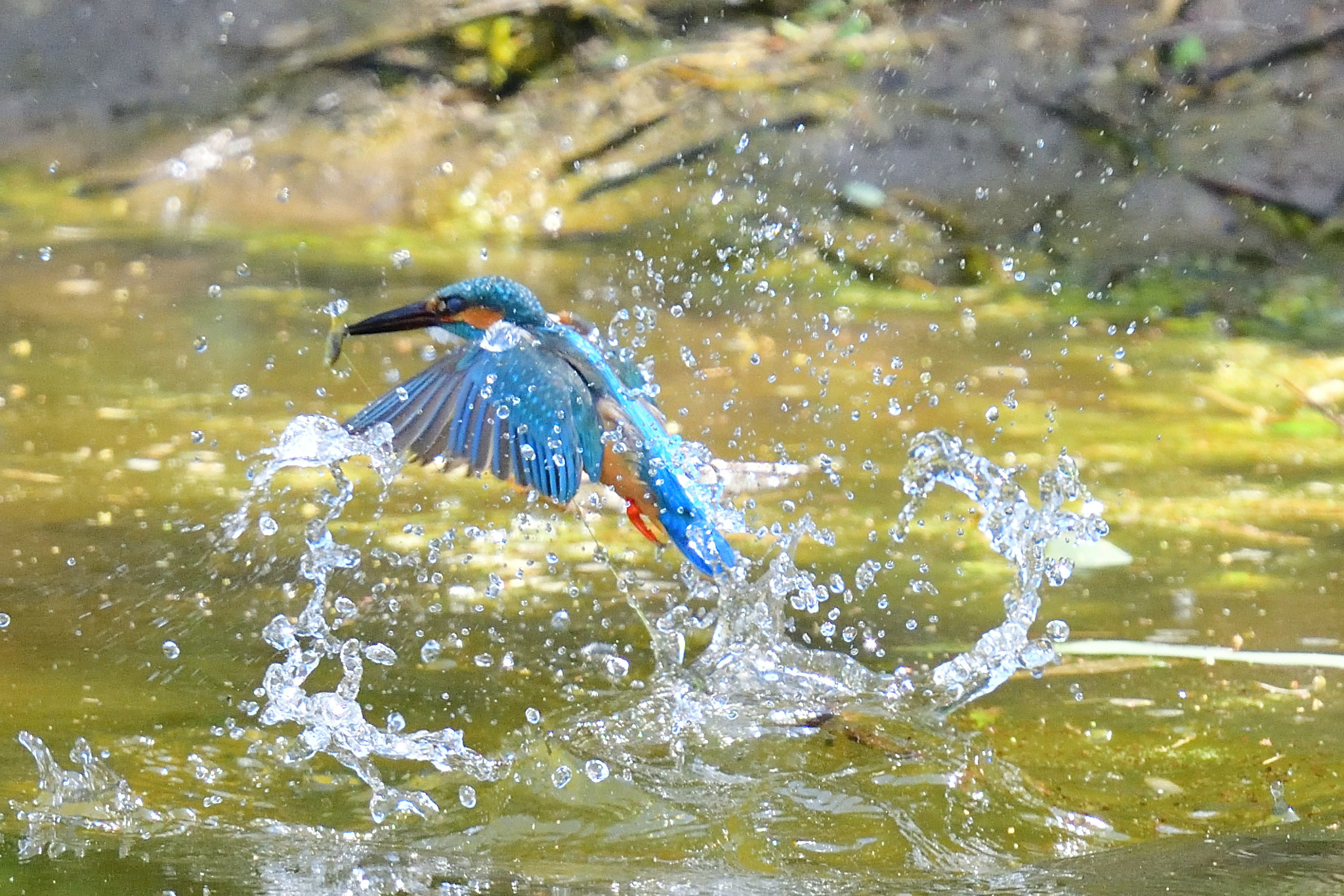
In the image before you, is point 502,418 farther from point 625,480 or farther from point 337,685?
point 337,685

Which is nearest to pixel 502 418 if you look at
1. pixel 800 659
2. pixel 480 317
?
pixel 480 317

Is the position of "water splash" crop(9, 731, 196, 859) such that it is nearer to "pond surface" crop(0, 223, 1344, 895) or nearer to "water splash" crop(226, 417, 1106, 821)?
"pond surface" crop(0, 223, 1344, 895)

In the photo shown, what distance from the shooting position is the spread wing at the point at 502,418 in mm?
2893

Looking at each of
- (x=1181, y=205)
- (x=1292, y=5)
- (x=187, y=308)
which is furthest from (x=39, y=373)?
(x=1292, y=5)

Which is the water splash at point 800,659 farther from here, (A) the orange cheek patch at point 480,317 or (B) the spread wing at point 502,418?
(A) the orange cheek patch at point 480,317

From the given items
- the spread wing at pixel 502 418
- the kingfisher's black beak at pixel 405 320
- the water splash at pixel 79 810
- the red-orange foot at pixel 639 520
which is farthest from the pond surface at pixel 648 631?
the kingfisher's black beak at pixel 405 320

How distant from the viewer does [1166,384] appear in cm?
532

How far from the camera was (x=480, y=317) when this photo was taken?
324cm

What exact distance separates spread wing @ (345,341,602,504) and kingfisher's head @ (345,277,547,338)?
0.49 feet

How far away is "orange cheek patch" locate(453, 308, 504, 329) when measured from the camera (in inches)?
126

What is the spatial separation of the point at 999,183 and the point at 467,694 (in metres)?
4.92

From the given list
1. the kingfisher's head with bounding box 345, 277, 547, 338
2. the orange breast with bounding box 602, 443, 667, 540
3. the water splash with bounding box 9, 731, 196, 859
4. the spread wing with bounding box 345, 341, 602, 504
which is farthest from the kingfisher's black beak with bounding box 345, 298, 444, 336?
the water splash with bounding box 9, 731, 196, 859

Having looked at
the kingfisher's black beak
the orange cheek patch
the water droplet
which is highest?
the orange cheek patch

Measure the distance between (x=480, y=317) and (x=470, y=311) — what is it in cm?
2
